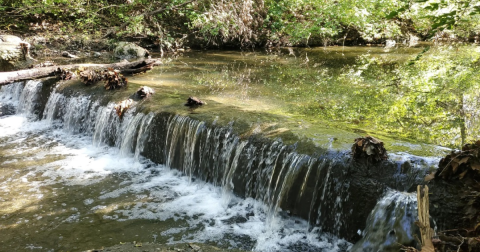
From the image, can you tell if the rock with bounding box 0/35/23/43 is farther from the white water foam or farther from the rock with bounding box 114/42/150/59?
the white water foam

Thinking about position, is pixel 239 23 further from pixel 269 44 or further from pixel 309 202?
pixel 309 202

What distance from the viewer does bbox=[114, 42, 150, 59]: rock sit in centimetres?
1531

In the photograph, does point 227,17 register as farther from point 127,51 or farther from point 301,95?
point 301,95

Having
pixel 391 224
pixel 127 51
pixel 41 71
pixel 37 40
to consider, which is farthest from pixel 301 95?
pixel 37 40

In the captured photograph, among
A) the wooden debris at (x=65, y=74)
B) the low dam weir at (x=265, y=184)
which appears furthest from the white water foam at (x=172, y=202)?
the wooden debris at (x=65, y=74)

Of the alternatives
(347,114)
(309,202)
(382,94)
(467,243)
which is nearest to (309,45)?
(382,94)

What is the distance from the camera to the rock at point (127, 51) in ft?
50.2

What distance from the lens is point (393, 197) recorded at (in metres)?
3.81

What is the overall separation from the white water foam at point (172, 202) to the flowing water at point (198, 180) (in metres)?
0.02

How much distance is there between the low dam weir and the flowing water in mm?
16

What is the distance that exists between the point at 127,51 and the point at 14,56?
163 inches

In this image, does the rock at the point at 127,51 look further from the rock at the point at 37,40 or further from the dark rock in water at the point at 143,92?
the dark rock in water at the point at 143,92

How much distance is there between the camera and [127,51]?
15344 mm

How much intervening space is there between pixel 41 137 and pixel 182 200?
16.3 feet
